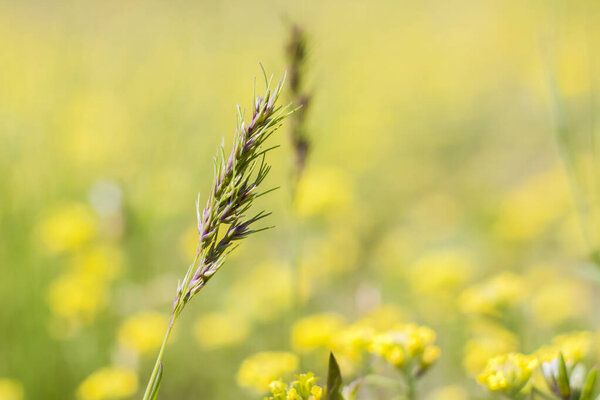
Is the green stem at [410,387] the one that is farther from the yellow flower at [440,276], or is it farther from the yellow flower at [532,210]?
the yellow flower at [532,210]

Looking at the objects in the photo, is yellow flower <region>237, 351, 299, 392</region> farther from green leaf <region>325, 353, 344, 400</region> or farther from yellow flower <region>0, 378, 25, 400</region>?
yellow flower <region>0, 378, 25, 400</region>

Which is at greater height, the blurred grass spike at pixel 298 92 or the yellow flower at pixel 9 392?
the blurred grass spike at pixel 298 92

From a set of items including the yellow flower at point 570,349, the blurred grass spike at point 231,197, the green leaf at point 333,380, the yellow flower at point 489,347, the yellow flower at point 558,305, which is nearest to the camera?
the blurred grass spike at point 231,197

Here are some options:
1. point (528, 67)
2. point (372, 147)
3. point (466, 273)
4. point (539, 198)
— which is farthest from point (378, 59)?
point (466, 273)

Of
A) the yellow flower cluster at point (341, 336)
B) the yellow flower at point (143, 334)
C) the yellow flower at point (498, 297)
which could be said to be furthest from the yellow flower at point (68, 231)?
the yellow flower at point (498, 297)

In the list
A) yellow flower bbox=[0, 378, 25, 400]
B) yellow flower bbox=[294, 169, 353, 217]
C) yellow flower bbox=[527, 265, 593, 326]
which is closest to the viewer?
yellow flower bbox=[0, 378, 25, 400]

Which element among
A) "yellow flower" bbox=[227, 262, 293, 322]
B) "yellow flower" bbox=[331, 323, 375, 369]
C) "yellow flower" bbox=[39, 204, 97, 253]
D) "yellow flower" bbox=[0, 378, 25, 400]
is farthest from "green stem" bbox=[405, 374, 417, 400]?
"yellow flower" bbox=[39, 204, 97, 253]

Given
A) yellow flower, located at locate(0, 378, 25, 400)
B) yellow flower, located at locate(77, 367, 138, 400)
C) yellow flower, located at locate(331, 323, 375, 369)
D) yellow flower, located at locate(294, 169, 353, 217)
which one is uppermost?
yellow flower, located at locate(294, 169, 353, 217)
